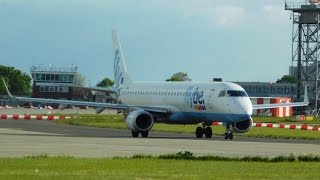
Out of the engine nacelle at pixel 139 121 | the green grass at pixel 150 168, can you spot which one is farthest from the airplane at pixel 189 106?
the green grass at pixel 150 168

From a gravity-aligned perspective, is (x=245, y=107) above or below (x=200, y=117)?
above

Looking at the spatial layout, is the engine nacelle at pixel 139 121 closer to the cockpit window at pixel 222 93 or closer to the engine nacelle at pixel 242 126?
the cockpit window at pixel 222 93

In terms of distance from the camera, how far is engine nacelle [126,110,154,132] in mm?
53062

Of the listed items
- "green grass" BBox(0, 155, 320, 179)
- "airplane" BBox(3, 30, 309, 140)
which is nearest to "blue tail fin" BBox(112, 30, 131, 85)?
"airplane" BBox(3, 30, 309, 140)

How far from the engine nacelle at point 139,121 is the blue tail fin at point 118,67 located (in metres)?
12.3

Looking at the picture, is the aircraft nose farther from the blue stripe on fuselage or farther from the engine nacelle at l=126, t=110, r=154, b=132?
the engine nacelle at l=126, t=110, r=154, b=132

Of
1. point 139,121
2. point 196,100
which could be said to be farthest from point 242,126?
point 139,121

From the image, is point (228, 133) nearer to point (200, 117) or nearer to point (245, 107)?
point (245, 107)

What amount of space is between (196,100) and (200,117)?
43.1 inches

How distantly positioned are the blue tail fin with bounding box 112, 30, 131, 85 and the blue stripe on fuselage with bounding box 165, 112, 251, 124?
1097cm

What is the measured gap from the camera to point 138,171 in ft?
77.8

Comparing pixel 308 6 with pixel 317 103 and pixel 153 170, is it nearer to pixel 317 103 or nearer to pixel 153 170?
pixel 317 103

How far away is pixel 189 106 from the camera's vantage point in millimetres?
54906

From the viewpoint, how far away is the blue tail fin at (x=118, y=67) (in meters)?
67.4
